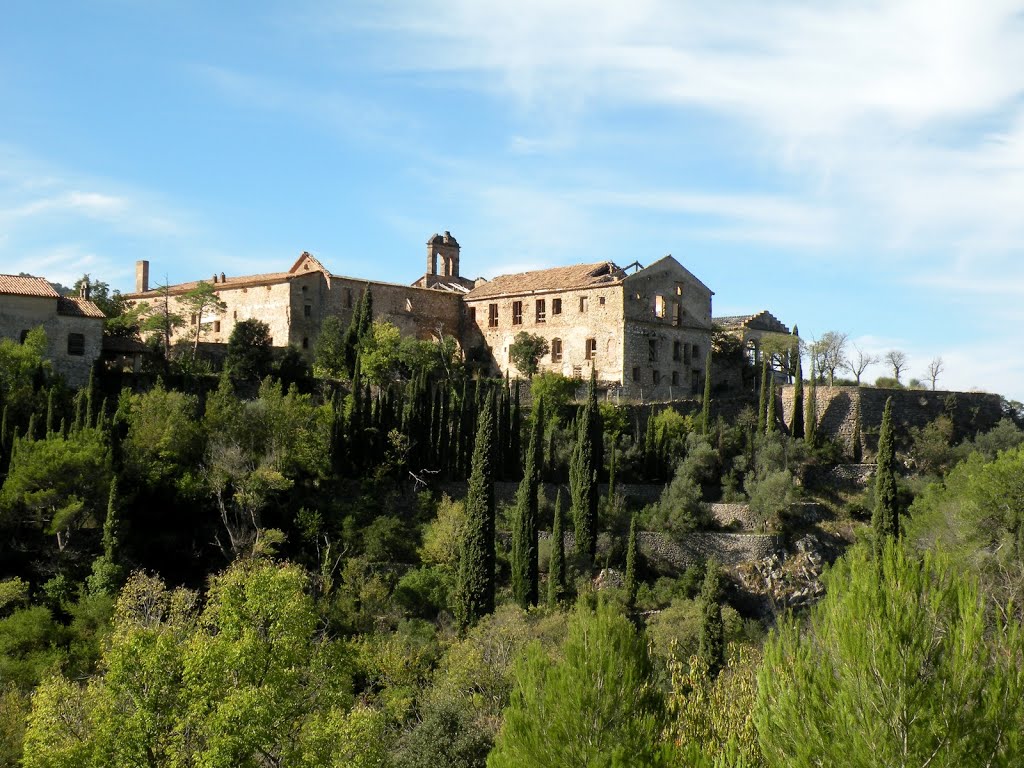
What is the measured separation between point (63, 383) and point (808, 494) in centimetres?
3055

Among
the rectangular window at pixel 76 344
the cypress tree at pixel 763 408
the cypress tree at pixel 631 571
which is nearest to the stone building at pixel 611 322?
the cypress tree at pixel 763 408

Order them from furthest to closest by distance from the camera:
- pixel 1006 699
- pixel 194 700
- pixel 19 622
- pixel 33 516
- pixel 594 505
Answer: pixel 594 505, pixel 33 516, pixel 19 622, pixel 194 700, pixel 1006 699

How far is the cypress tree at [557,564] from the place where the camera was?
42625 mm

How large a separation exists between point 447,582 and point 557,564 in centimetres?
393

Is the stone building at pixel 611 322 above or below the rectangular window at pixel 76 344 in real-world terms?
above

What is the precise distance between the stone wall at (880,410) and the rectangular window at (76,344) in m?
31.0

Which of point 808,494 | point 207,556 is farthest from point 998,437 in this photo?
point 207,556

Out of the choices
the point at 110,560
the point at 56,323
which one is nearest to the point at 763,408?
the point at 110,560

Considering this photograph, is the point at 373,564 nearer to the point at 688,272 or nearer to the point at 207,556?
the point at 207,556

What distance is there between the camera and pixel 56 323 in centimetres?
4966

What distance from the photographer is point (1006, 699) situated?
16.2 metres

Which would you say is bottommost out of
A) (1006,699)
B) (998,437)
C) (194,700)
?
(194,700)

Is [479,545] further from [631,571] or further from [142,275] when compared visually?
[142,275]

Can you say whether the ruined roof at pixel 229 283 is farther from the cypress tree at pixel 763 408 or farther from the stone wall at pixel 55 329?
the cypress tree at pixel 763 408
